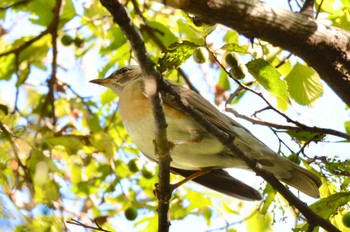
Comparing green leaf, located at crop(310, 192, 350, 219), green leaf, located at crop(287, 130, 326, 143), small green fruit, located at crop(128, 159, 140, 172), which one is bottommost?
green leaf, located at crop(310, 192, 350, 219)

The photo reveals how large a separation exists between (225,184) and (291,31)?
1745mm

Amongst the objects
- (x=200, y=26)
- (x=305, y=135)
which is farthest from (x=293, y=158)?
(x=200, y=26)

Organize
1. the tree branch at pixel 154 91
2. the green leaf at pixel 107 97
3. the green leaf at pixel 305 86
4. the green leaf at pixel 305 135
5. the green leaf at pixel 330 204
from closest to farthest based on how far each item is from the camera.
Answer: the tree branch at pixel 154 91 < the green leaf at pixel 330 204 < the green leaf at pixel 305 135 < the green leaf at pixel 305 86 < the green leaf at pixel 107 97

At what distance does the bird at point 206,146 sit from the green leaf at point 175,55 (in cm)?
86

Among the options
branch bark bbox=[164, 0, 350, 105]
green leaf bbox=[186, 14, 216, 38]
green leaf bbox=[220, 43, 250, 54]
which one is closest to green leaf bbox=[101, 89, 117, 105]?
green leaf bbox=[186, 14, 216, 38]

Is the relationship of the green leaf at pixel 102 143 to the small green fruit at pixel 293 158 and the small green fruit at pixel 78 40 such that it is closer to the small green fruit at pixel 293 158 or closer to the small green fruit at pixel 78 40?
the small green fruit at pixel 78 40

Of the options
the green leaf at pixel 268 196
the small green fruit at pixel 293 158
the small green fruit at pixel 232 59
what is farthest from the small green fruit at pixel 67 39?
the green leaf at pixel 268 196

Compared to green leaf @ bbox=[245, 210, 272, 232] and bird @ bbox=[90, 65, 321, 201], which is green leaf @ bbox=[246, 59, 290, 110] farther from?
green leaf @ bbox=[245, 210, 272, 232]

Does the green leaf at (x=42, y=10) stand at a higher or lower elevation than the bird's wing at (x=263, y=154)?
higher

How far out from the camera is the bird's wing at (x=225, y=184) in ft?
15.3

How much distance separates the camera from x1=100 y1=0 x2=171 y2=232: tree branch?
2.62 m

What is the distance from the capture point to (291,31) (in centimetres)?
340

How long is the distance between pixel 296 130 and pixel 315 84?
4.20 feet

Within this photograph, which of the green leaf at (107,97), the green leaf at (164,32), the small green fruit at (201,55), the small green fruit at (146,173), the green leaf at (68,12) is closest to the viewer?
the small green fruit at (201,55)
